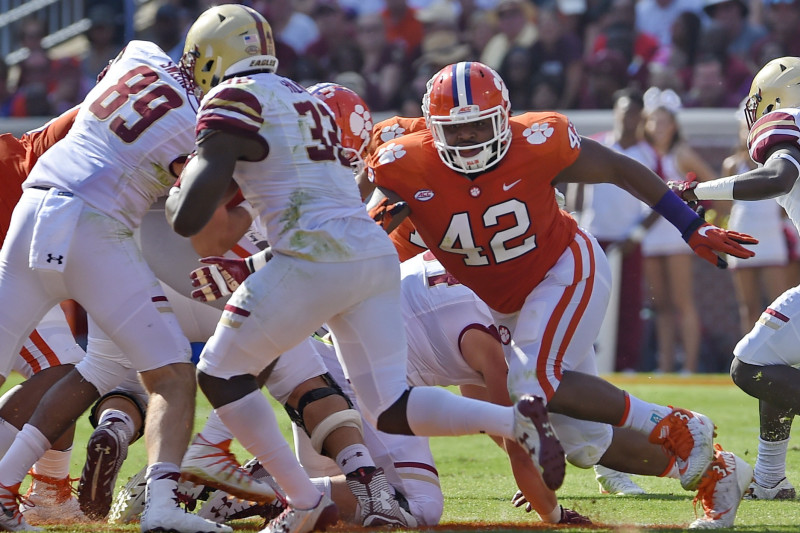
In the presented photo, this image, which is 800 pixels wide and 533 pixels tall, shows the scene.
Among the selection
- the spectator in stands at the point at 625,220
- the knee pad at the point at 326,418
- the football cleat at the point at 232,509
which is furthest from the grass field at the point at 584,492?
the spectator in stands at the point at 625,220

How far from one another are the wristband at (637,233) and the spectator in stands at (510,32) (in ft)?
9.61

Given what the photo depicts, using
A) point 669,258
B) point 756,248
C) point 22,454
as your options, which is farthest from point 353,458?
point 669,258

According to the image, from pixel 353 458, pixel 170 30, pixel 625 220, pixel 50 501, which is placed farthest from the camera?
pixel 170 30

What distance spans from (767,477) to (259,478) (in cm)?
225

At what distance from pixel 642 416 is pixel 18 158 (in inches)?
116

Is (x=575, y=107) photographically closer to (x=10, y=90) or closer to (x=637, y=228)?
(x=637, y=228)

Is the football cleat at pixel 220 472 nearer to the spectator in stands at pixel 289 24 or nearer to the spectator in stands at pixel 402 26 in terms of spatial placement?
the spectator in stands at pixel 402 26

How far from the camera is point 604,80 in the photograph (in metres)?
12.0

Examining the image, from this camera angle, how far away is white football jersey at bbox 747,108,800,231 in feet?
16.7

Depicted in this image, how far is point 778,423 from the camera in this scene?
17.3ft

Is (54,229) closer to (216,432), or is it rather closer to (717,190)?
(216,432)

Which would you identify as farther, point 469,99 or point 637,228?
point 637,228

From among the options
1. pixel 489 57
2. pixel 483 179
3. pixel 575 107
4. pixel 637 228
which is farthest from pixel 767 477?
pixel 489 57

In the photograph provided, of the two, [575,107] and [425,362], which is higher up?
[425,362]
